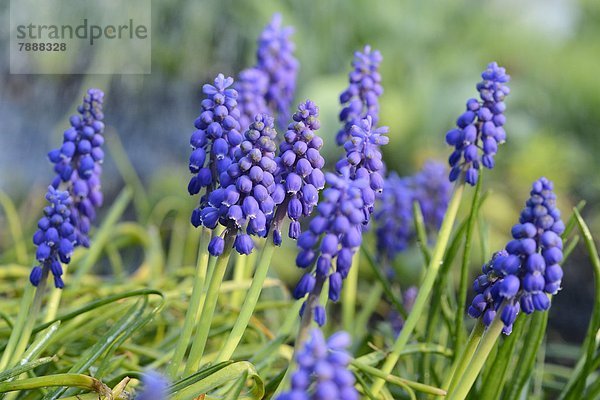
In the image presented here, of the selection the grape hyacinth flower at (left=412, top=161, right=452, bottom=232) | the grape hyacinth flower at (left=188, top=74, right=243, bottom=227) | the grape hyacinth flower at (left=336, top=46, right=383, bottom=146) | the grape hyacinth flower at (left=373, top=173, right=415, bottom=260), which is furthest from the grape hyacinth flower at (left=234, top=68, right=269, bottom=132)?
the grape hyacinth flower at (left=412, top=161, right=452, bottom=232)

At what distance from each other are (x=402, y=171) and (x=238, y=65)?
2.56 m

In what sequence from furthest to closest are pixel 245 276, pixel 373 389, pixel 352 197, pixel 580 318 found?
pixel 580 318
pixel 245 276
pixel 373 389
pixel 352 197

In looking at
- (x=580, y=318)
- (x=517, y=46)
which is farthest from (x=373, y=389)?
(x=517, y=46)

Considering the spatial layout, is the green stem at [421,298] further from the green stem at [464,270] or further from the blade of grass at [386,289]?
the blade of grass at [386,289]

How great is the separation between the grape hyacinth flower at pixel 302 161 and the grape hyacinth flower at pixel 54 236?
3.19 ft

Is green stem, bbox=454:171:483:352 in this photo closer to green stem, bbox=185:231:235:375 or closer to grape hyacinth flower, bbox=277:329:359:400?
green stem, bbox=185:231:235:375

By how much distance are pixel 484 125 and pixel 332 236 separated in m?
1.11

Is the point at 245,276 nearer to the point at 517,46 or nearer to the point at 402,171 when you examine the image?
the point at 402,171

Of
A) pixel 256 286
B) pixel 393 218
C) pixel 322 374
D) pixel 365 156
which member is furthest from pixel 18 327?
pixel 393 218

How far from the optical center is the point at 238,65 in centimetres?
956

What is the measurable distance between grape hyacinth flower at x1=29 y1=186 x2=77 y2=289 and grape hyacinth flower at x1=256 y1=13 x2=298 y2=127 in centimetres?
163

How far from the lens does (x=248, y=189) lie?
2.41 m

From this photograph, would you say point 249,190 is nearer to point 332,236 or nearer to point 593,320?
point 332,236

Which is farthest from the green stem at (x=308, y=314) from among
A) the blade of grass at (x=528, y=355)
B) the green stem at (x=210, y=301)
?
the blade of grass at (x=528, y=355)
